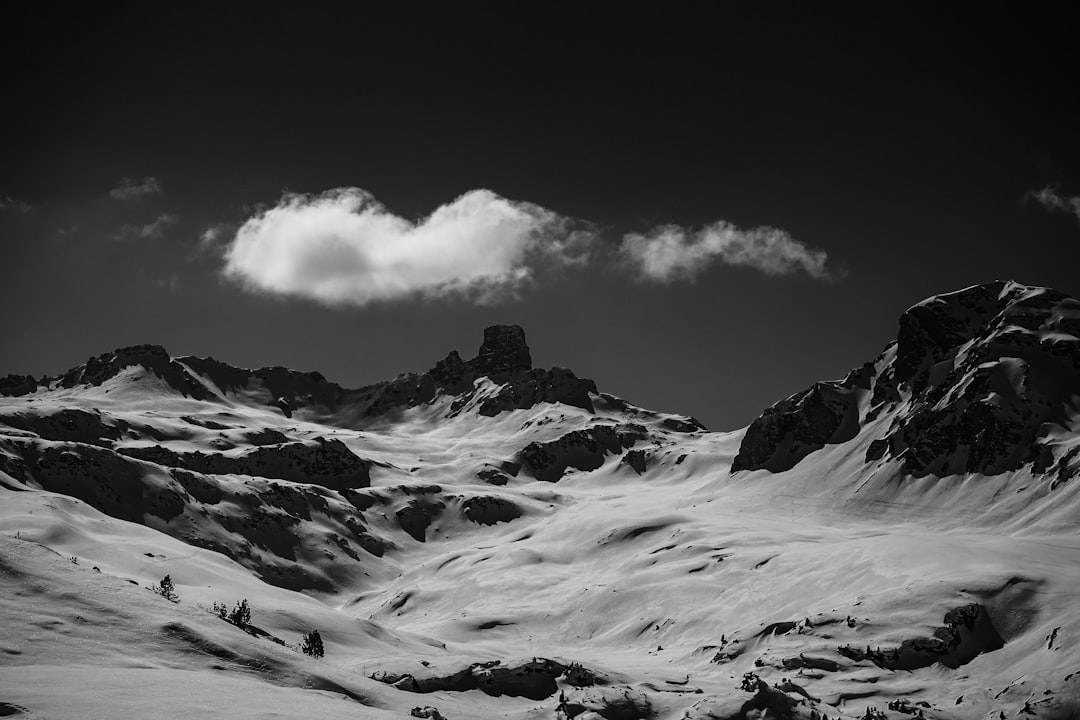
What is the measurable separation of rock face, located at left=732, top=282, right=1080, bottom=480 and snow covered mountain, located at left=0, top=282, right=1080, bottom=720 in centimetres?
56

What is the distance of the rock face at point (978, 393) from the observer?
151 meters

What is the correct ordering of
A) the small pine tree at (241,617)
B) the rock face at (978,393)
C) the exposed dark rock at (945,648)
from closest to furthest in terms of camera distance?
the small pine tree at (241,617), the exposed dark rock at (945,648), the rock face at (978,393)

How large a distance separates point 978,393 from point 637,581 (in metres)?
93.3

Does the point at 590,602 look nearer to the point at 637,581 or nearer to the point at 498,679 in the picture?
the point at 637,581

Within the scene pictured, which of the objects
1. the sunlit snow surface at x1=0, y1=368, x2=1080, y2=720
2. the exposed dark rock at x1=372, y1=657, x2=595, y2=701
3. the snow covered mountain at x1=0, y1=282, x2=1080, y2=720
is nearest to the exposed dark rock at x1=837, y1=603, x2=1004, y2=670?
the snow covered mountain at x1=0, y1=282, x2=1080, y2=720

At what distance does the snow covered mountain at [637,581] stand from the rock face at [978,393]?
1.82 feet

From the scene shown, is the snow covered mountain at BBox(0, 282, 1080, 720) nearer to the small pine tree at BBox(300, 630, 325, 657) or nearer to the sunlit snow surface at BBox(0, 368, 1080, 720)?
the sunlit snow surface at BBox(0, 368, 1080, 720)

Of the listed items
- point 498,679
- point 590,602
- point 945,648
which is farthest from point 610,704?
point 590,602

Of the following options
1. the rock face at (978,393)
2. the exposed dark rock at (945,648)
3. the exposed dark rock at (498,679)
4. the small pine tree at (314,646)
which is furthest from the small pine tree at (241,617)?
the rock face at (978,393)

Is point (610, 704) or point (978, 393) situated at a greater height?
point (978, 393)

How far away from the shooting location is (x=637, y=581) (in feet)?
397

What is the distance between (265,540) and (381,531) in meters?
31.1

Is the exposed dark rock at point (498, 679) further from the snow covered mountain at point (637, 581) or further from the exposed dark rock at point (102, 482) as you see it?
the exposed dark rock at point (102, 482)

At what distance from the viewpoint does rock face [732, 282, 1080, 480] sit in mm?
151000
